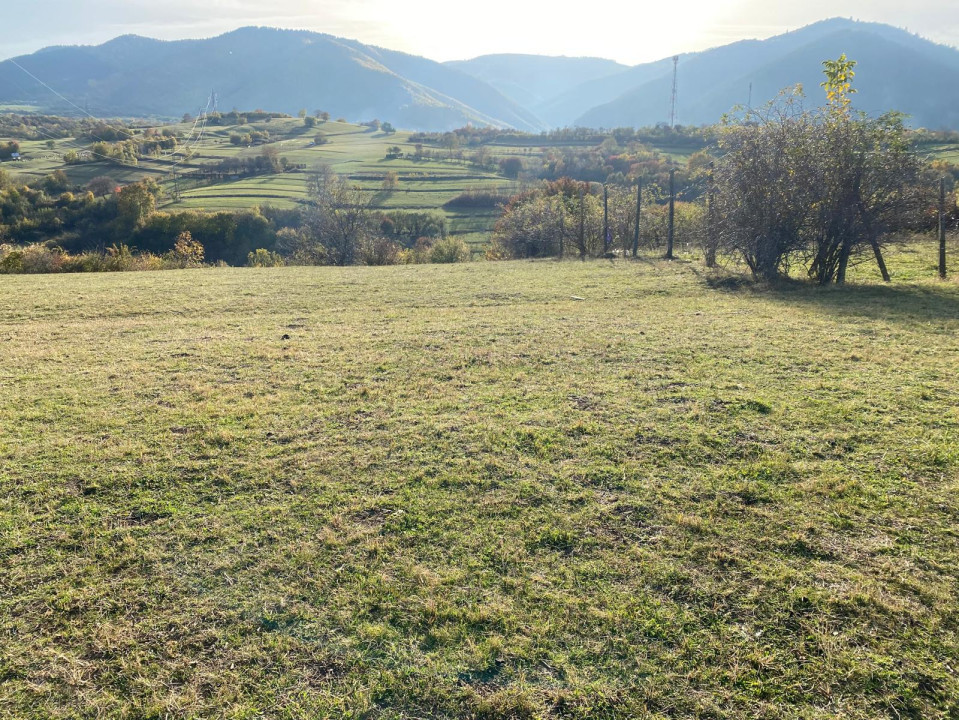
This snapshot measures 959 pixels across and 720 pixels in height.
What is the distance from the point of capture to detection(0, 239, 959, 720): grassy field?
10.3 ft

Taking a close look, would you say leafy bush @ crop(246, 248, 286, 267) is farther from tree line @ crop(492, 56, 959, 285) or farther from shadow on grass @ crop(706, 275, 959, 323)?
shadow on grass @ crop(706, 275, 959, 323)

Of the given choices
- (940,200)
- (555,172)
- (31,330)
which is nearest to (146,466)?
(31,330)

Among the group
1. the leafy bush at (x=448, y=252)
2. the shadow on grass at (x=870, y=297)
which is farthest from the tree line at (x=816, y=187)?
the leafy bush at (x=448, y=252)

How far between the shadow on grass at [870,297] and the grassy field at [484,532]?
221 centimetres

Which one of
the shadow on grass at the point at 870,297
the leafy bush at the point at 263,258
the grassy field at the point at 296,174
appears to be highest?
the grassy field at the point at 296,174

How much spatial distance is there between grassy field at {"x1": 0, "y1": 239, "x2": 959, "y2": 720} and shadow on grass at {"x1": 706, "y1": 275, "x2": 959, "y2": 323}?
221cm

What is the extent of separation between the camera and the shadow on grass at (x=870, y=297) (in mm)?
11188

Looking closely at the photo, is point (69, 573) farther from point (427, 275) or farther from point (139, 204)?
point (139, 204)

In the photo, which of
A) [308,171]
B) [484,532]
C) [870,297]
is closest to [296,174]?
[308,171]

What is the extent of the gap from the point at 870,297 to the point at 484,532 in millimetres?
13327

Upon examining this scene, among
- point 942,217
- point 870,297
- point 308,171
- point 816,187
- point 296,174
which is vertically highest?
point 308,171

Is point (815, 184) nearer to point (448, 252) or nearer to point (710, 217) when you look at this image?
point (710, 217)

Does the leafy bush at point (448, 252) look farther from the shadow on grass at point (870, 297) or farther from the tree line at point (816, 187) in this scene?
the shadow on grass at point (870, 297)

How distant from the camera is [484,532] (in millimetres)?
4422
